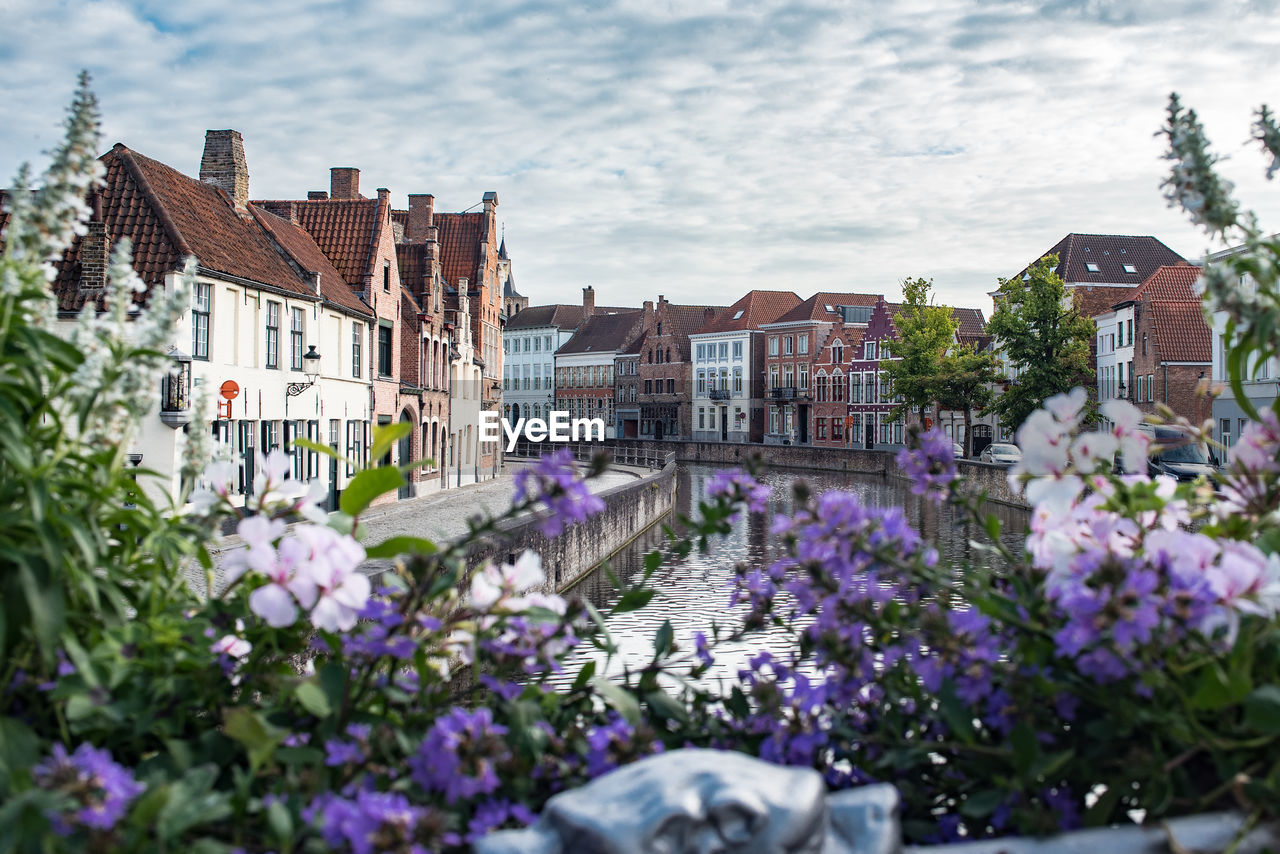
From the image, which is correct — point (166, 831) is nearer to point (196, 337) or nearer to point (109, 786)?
point (109, 786)

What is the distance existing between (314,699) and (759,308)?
79.5 meters

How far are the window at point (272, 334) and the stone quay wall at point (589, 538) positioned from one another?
7129 mm

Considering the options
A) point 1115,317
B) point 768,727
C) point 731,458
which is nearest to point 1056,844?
point 768,727

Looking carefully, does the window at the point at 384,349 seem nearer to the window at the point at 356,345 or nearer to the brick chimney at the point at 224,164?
the window at the point at 356,345

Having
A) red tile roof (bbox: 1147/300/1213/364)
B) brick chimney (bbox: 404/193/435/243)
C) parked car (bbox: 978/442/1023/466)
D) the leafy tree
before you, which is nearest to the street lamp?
brick chimney (bbox: 404/193/435/243)

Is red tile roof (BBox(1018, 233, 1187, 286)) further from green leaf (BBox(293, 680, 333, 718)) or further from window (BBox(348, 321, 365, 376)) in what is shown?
green leaf (BBox(293, 680, 333, 718))

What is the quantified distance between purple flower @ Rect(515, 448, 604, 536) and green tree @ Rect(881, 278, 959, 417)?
1886 inches

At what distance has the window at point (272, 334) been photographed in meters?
22.3

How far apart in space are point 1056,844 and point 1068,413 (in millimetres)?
759

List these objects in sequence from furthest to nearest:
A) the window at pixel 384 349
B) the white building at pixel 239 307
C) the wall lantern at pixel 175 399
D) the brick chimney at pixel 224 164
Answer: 1. the window at pixel 384 349
2. the brick chimney at pixel 224 164
3. the white building at pixel 239 307
4. the wall lantern at pixel 175 399

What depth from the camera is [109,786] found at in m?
1.37

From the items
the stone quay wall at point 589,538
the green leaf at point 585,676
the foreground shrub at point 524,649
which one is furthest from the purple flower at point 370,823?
the stone quay wall at point 589,538

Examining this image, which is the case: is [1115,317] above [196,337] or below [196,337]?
above

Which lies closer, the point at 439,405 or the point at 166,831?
the point at 166,831
